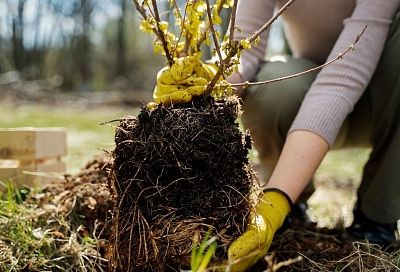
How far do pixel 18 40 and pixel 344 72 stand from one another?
1362cm

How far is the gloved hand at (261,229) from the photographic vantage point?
1117 mm

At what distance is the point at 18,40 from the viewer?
13812mm

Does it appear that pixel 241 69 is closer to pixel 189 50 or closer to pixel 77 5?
pixel 189 50

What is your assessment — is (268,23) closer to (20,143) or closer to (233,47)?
(233,47)

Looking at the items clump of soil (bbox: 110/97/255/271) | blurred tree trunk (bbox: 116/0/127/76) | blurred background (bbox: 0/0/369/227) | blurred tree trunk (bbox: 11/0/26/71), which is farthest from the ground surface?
blurred tree trunk (bbox: 116/0/127/76)

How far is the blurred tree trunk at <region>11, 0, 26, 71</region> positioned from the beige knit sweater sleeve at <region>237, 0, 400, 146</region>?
13151 mm

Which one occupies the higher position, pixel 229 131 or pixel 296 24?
pixel 296 24

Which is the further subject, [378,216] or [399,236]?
[378,216]

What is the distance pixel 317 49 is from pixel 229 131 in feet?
3.22

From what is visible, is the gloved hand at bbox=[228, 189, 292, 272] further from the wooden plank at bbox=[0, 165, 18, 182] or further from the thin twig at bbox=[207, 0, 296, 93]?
the wooden plank at bbox=[0, 165, 18, 182]

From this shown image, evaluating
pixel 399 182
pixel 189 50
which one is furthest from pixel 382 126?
pixel 189 50

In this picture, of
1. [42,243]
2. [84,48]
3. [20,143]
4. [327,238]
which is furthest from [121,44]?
[42,243]

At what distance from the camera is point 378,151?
1.97 m

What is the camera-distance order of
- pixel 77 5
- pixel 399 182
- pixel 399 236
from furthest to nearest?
pixel 77 5 → pixel 399 182 → pixel 399 236
